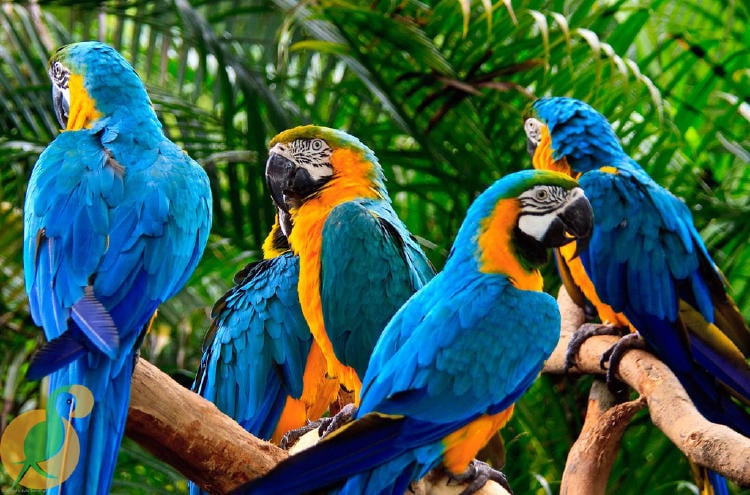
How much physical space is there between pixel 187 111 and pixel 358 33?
1.85ft

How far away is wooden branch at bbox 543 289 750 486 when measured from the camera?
4.74ft

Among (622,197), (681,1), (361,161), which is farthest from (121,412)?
(681,1)

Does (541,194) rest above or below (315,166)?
above

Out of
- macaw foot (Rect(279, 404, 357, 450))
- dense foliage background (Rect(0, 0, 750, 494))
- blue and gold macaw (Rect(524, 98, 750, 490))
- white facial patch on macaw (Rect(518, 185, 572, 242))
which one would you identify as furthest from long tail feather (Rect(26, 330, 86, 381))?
dense foliage background (Rect(0, 0, 750, 494))

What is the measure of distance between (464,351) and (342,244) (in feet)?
1.31

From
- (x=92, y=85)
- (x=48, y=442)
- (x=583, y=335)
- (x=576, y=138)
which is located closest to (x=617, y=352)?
(x=583, y=335)

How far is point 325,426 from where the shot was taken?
4.81 feet

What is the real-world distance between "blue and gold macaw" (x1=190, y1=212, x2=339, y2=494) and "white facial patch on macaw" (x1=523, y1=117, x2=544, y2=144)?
2.66ft

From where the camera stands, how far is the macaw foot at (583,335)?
2.26 meters

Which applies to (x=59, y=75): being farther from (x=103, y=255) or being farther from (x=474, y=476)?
(x=474, y=476)

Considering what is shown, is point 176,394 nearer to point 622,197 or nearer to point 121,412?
point 121,412

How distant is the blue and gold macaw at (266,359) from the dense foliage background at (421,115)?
716 millimetres

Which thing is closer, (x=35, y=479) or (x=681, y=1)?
(x=35, y=479)

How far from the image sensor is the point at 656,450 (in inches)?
106
